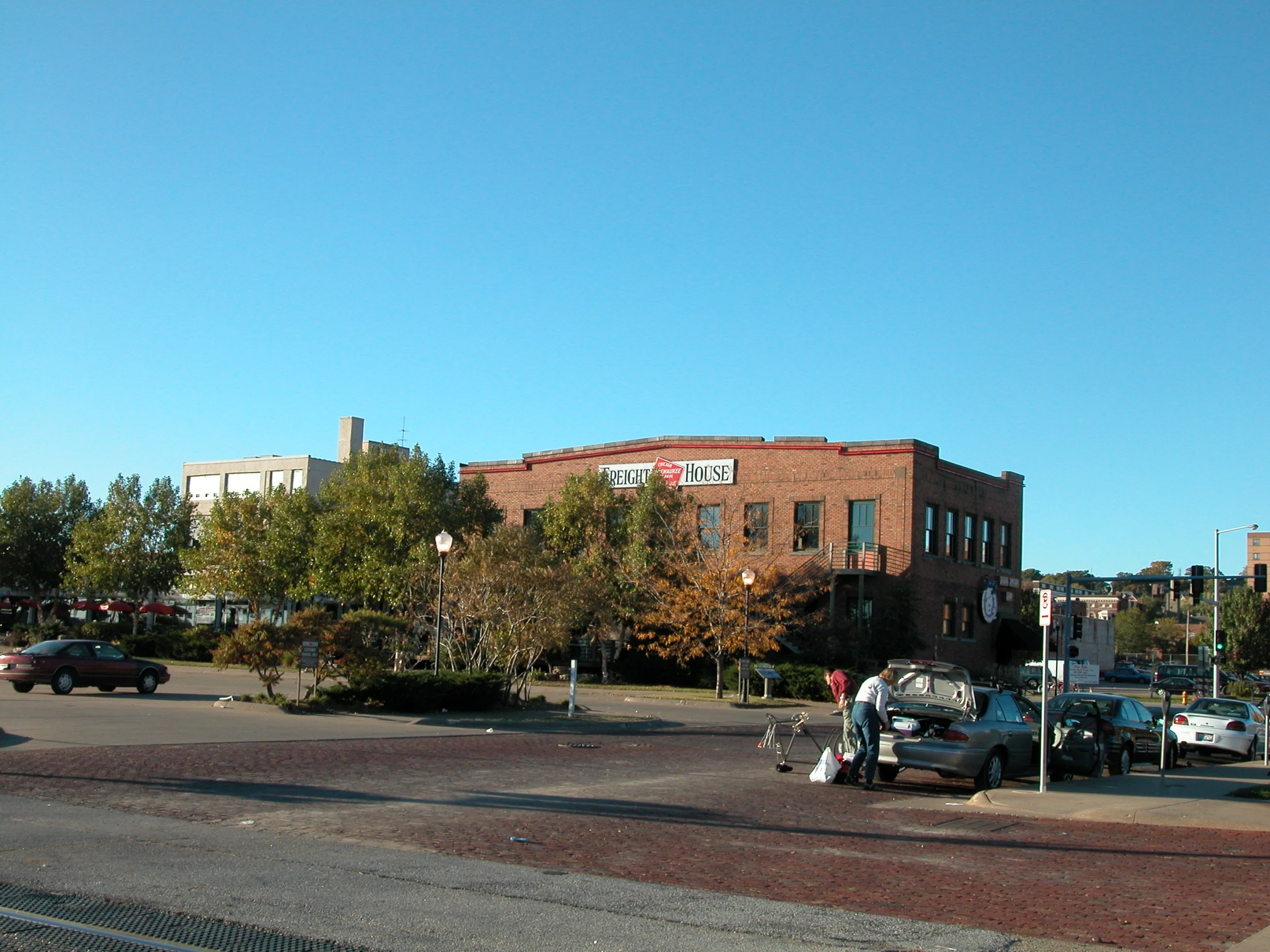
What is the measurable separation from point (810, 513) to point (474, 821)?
38.1m

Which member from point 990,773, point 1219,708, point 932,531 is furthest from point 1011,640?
point 990,773

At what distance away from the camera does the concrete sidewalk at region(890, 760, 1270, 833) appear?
1378 centimetres

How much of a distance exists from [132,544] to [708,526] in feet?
103

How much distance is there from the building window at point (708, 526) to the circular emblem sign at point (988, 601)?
12.0 meters

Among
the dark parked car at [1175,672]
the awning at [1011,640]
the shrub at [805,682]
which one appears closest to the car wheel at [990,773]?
the shrub at [805,682]

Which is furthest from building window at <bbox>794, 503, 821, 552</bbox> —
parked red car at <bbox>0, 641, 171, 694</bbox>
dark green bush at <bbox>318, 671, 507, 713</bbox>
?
parked red car at <bbox>0, 641, 171, 694</bbox>

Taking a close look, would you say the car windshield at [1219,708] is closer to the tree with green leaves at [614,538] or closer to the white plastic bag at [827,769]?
the white plastic bag at [827,769]

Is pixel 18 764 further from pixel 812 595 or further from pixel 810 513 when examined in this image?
pixel 810 513

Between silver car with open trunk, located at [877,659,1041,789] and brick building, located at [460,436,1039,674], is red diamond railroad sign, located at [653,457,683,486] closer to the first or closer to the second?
brick building, located at [460,436,1039,674]

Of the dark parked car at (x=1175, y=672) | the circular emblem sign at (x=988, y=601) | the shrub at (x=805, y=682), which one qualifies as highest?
A: the circular emblem sign at (x=988, y=601)

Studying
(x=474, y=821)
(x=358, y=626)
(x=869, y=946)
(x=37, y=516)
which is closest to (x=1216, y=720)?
(x=358, y=626)

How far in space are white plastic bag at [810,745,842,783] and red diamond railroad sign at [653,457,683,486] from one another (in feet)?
115

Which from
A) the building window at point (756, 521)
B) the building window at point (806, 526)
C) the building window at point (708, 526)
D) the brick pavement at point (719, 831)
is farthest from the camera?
the building window at point (756, 521)

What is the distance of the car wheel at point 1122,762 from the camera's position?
67.5 feet
